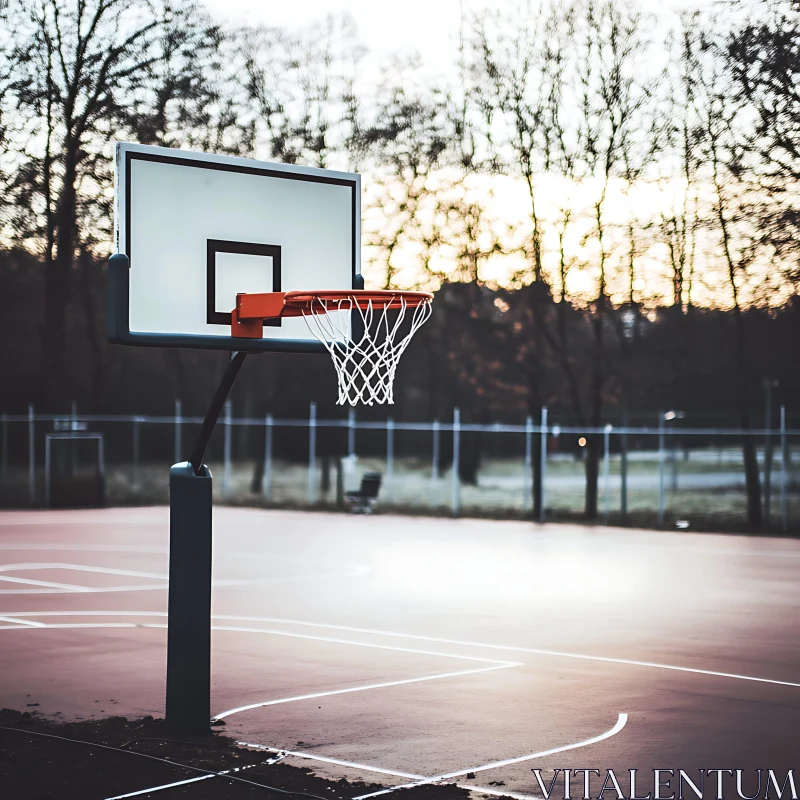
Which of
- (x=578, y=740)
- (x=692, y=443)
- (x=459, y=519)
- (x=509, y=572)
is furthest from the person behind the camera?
(x=692, y=443)

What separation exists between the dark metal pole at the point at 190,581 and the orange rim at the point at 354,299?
0.62 meters

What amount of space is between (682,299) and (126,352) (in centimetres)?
2449

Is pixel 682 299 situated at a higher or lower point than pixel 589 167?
lower

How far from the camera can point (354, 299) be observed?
811 cm

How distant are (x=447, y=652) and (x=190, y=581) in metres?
3.63

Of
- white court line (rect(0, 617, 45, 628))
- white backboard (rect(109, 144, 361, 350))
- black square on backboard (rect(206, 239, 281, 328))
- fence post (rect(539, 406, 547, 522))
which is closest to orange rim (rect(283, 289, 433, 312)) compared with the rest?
white backboard (rect(109, 144, 361, 350))

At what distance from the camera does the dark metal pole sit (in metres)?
7.84

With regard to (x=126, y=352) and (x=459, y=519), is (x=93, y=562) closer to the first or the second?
(x=459, y=519)

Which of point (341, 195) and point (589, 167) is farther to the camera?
point (589, 167)

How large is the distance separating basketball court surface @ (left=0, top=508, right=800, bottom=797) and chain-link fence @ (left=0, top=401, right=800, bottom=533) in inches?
279

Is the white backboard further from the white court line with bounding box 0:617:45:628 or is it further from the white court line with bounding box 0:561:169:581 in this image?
the white court line with bounding box 0:561:169:581

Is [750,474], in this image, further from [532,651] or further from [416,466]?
[416,466]

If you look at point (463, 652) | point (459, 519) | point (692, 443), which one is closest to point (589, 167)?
point (459, 519)

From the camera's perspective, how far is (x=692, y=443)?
187ft
